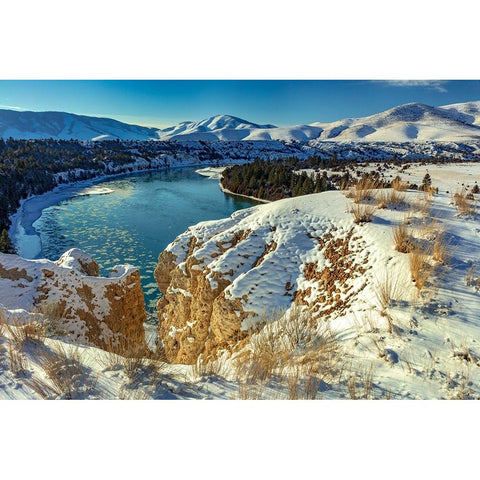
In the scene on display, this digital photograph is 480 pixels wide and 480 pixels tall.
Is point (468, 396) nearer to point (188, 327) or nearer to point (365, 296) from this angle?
point (365, 296)

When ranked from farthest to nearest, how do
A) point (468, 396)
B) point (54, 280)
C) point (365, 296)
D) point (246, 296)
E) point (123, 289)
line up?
point (123, 289)
point (54, 280)
point (246, 296)
point (365, 296)
point (468, 396)

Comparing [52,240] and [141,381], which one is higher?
[141,381]

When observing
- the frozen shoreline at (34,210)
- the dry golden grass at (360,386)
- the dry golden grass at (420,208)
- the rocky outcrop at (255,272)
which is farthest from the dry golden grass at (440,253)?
the frozen shoreline at (34,210)

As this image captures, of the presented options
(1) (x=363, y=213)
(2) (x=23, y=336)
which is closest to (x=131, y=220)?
(1) (x=363, y=213)

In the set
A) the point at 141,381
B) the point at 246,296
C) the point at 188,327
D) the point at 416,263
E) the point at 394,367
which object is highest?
the point at 416,263

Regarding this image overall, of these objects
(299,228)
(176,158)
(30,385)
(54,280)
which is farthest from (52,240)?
(176,158)

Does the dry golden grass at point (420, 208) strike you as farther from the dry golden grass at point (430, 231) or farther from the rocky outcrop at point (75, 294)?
the rocky outcrop at point (75, 294)

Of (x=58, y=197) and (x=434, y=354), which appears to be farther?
(x=58, y=197)
